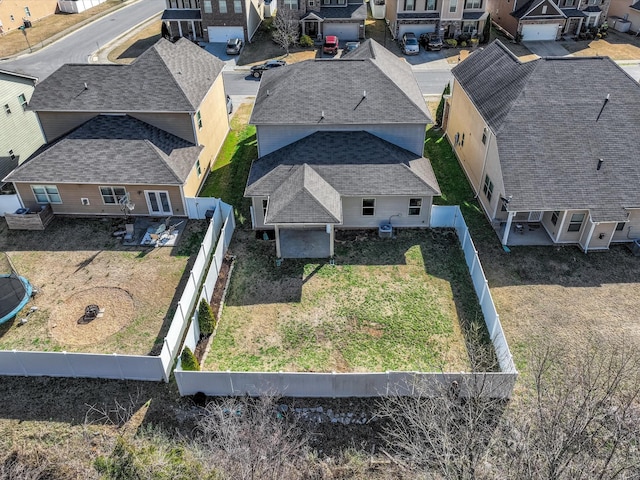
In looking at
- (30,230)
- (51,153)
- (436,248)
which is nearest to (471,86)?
(436,248)

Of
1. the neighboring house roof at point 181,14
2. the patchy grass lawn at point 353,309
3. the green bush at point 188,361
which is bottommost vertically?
the patchy grass lawn at point 353,309

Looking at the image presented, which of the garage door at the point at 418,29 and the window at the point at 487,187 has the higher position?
the garage door at the point at 418,29

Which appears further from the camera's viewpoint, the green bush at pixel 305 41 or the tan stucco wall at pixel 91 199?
the green bush at pixel 305 41

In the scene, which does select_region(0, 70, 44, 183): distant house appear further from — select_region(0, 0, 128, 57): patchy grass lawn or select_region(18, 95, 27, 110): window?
select_region(0, 0, 128, 57): patchy grass lawn

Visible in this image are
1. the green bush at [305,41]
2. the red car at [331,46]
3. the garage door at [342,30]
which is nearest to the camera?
the red car at [331,46]

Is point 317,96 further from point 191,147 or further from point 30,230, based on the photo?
point 30,230

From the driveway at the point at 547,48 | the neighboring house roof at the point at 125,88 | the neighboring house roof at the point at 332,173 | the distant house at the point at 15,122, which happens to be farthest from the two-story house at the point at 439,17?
the distant house at the point at 15,122

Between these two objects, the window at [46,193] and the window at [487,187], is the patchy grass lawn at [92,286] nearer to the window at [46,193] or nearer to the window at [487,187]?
the window at [46,193]
